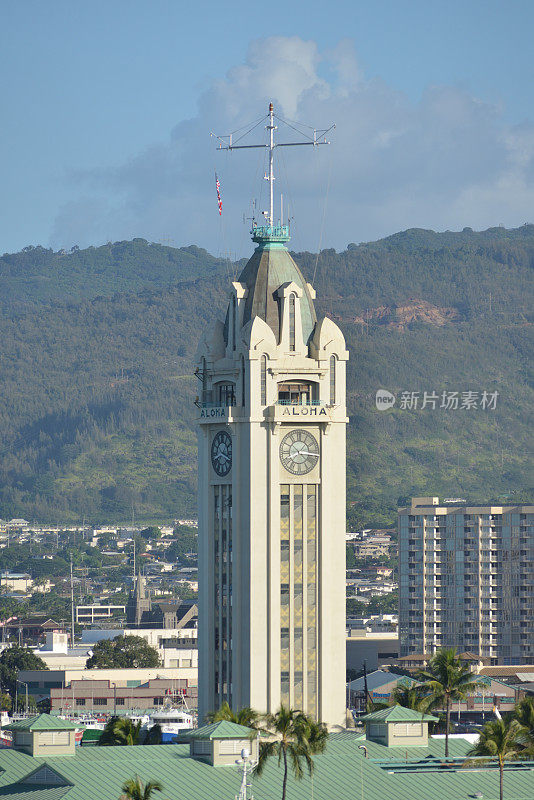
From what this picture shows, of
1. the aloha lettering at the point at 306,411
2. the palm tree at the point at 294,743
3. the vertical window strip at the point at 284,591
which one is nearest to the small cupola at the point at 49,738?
the palm tree at the point at 294,743

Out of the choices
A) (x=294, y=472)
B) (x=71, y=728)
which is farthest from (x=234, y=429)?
(x=71, y=728)

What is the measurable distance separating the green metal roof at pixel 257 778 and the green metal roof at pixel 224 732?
1.22 metres

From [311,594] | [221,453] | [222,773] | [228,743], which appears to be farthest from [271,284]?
[222,773]

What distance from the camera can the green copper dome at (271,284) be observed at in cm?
11844

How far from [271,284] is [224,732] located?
99.3ft

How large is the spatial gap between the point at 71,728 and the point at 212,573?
65.3 ft

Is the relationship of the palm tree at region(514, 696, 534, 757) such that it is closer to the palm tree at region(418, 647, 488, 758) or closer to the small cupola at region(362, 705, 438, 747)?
the small cupola at region(362, 705, 438, 747)

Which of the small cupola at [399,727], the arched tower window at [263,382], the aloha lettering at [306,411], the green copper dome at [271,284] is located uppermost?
the green copper dome at [271,284]

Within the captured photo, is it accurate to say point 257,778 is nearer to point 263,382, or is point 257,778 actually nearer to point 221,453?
point 221,453

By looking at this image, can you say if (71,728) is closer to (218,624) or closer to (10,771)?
(10,771)

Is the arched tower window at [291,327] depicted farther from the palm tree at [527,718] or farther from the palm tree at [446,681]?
the palm tree at [527,718]

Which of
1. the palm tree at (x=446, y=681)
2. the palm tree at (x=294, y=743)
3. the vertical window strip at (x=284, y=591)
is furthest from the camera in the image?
the vertical window strip at (x=284, y=591)

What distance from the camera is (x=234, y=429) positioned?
117688 mm

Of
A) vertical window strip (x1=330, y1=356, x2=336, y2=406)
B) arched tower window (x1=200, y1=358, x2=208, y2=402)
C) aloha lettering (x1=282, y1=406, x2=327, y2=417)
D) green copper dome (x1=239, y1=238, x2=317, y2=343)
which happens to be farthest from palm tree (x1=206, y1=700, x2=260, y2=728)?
green copper dome (x1=239, y1=238, x2=317, y2=343)
